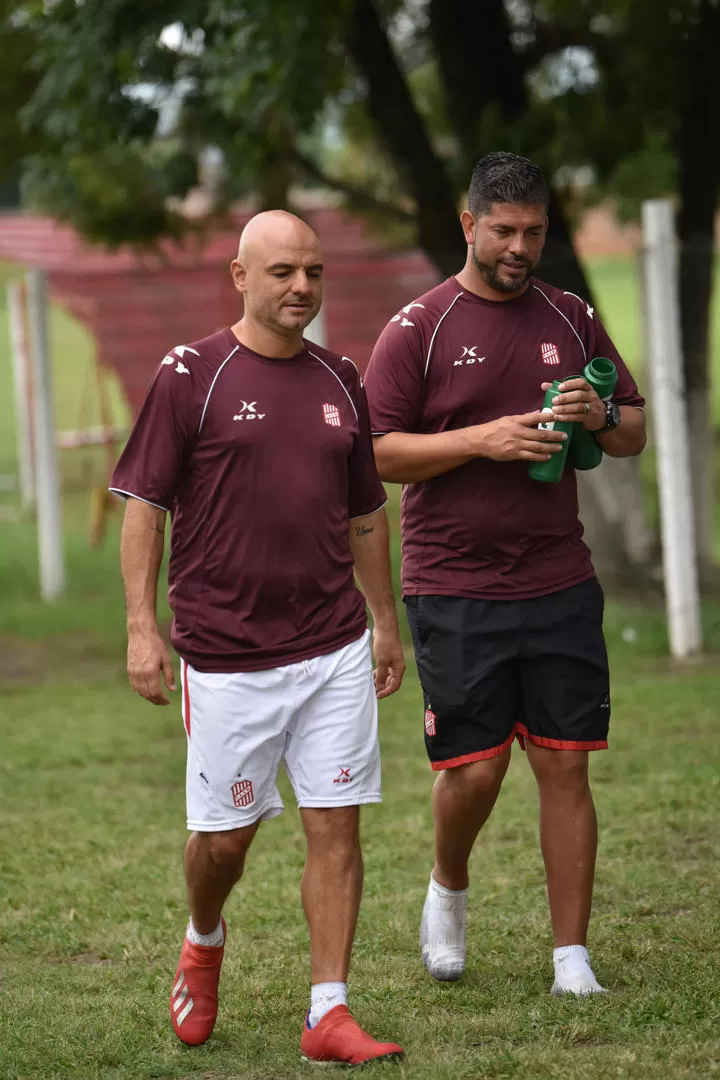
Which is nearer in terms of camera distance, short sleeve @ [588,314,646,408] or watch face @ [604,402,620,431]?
watch face @ [604,402,620,431]

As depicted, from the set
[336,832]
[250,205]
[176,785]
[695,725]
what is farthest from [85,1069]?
[250,205]

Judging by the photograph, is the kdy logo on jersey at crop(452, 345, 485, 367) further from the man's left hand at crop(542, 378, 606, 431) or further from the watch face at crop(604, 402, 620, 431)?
the watch face at crop(604, 402, 620, 431)

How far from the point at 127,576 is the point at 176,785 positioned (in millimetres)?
3647

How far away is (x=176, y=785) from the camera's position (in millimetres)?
7812

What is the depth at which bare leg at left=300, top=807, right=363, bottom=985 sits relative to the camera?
14.2ft

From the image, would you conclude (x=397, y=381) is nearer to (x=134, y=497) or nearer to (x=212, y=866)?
(x=134, y=497)

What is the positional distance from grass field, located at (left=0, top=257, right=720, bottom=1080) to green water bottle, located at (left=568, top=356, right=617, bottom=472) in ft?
4.66

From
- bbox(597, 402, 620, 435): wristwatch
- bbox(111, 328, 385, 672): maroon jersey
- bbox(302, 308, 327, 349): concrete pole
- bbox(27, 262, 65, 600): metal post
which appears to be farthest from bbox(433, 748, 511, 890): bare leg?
bbox(27, 262, 65, 600): metal post

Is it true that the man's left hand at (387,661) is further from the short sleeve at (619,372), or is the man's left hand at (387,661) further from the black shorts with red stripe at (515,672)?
the short sleeve at (619,372)

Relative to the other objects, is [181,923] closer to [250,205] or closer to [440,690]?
[440,690]

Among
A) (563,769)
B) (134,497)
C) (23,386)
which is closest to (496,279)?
(134,497)

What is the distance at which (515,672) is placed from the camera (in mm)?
4855

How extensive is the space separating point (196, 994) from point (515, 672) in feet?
3.96

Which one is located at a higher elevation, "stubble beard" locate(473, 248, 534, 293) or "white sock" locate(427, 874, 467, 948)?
"stubble beard" locate(473, 248, 534, 293)
